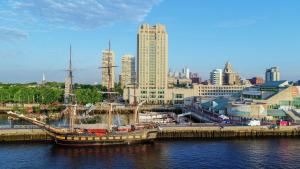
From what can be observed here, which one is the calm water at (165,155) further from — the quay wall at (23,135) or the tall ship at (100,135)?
the quay wall at (23,135)

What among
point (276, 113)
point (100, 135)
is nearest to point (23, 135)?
point (100, 135)

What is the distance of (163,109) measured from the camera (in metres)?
175

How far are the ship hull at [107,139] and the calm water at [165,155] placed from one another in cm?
208

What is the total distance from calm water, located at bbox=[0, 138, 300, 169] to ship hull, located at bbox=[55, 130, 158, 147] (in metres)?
2.08

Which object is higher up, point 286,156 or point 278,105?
point 278,105

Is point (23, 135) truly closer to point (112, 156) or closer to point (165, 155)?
point (112, 156)

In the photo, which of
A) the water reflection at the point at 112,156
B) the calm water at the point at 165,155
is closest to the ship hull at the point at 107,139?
the water reflection at the point at 112,156

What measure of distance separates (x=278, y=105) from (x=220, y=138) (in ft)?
118

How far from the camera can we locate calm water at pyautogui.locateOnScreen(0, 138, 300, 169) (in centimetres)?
6156

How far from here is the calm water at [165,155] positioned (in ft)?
202

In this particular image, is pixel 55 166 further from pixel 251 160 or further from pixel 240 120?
pixel 240 120

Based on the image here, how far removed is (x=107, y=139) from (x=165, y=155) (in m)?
15.4

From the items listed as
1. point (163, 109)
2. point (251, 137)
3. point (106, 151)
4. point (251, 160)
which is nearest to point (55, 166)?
point (106, 151)

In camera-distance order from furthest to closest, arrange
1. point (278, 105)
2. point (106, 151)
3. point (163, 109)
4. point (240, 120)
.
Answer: point (163, 109), point (278, 105), point (240, 120), point (106, 151)
